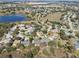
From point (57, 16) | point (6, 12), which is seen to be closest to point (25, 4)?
point (6, 12)

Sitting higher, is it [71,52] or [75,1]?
[75,1]

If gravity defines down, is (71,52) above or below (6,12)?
below

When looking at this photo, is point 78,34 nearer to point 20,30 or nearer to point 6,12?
point 20,30

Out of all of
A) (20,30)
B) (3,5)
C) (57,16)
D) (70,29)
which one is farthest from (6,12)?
(70,29)

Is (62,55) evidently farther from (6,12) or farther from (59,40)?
(6,12)

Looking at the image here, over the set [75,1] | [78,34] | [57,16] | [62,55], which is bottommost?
[62,55]

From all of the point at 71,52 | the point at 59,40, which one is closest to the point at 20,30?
the point at 59,40

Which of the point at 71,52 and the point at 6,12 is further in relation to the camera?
the point at 6,12

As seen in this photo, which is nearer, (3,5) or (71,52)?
(71,52)
